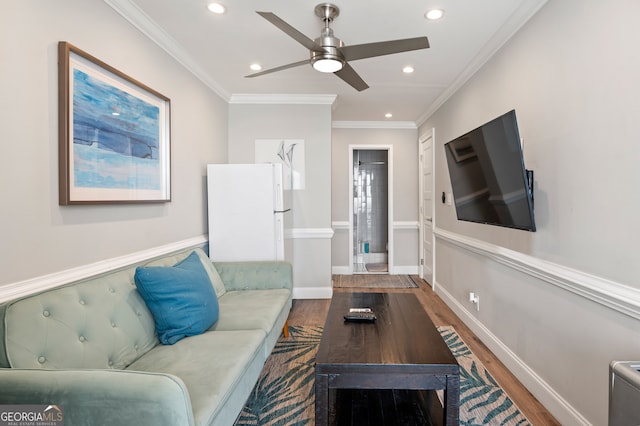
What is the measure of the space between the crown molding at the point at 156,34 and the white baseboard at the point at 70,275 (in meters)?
1.53

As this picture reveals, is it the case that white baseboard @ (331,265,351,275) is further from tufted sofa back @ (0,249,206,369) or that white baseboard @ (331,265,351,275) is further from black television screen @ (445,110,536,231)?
tufted sofa back @ (0,249,206,369)

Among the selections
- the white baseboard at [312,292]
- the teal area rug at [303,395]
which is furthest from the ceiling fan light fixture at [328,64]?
the white baseboard at [312,292]

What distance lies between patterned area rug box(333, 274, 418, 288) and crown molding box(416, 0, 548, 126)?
103 inches

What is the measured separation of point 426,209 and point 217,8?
12.6 feet

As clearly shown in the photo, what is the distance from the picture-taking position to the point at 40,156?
5.09 ft

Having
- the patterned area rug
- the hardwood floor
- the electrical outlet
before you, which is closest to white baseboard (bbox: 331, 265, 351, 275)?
the patterned area rug

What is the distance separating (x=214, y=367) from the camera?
1538mm

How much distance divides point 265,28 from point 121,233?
1.73 m

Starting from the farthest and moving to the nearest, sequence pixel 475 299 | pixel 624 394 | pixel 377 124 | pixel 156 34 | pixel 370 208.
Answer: pixel 370 208, pixel 377 124, pixel 475 299, pixel 156 34, pixel 624 394

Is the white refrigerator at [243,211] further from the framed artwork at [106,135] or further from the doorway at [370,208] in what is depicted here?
the doorway at [370,208]

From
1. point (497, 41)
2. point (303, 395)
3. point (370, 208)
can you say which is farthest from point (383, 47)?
point (370, 208)

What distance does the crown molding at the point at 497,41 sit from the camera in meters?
2.12

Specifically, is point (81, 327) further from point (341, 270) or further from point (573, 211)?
point (341, 270)

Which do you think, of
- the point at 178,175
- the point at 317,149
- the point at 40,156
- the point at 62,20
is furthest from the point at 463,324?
the point at 62,20
